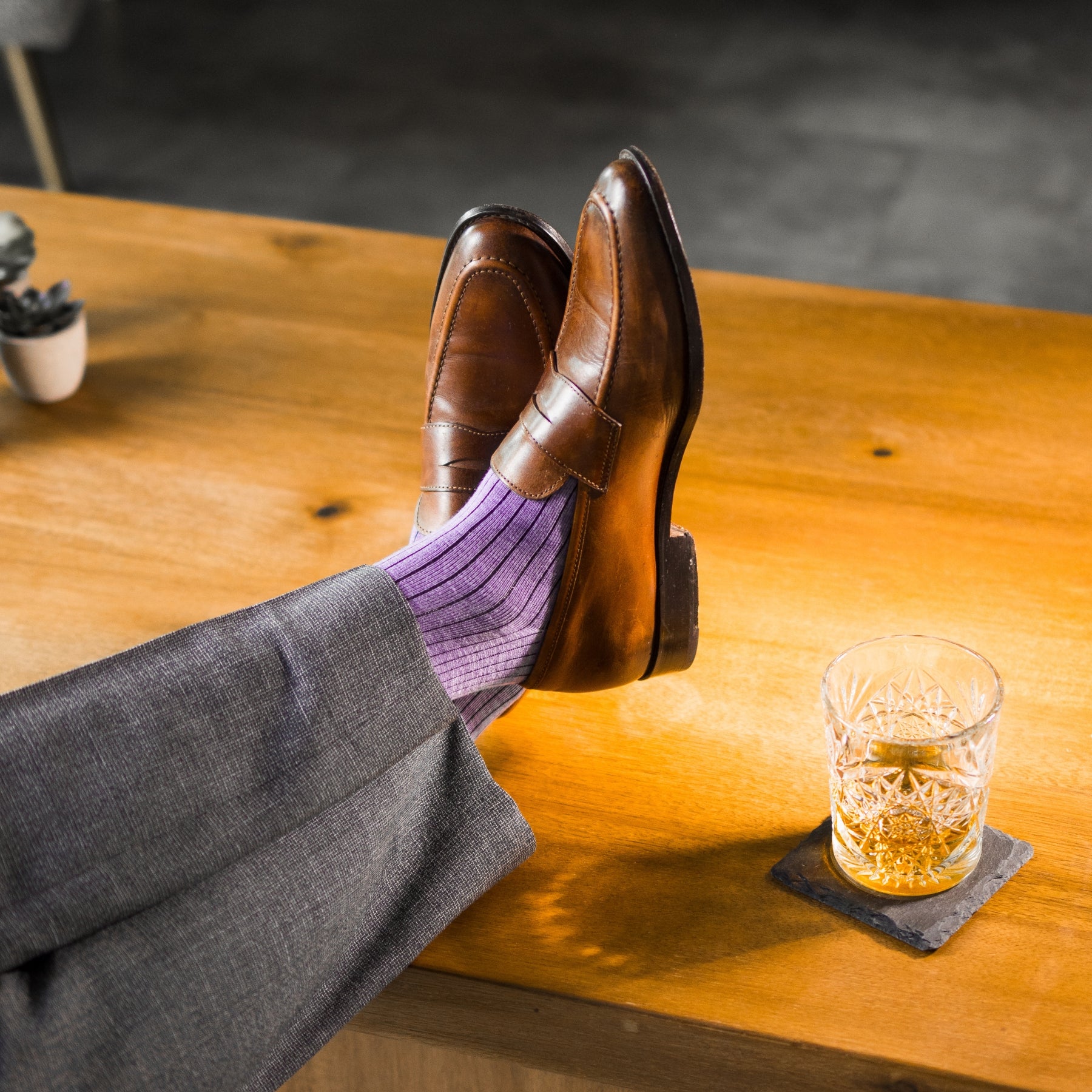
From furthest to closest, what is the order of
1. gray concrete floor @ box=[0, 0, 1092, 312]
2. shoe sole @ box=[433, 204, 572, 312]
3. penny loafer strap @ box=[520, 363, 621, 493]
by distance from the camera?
gray concrete floor @ box=[0, 0, 1092, 312]
shoe sole @ box=[433, 204, 572, 312]
penny loafer strap @ box=[520, 363, 621, 493]

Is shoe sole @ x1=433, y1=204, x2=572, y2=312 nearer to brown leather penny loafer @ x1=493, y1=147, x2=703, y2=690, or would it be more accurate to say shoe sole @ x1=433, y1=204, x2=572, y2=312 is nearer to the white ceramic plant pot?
brown leather penny loafer @ x1=493, y1=147, x2=703, y2=690

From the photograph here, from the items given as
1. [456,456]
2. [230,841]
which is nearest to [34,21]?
[456,456]

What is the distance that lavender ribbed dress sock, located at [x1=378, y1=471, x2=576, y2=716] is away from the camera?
A: 2.17 ft

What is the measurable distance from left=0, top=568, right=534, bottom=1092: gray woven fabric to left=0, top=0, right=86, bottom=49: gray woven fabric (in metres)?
1.60

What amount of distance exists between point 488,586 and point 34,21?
5.12 ft

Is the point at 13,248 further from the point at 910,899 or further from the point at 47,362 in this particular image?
the point at 910,899

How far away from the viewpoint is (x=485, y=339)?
2.84 feet

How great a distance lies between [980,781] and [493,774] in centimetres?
27

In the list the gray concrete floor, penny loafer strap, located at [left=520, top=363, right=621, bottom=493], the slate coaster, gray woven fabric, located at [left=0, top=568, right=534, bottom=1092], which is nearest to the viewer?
gray woven fabric, located at [left=0, top=568, right=534, bottom=1092]

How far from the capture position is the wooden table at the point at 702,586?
59 cm

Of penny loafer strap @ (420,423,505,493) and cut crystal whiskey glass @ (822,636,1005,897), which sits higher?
penny loafer strap @ (420,423,505,493)

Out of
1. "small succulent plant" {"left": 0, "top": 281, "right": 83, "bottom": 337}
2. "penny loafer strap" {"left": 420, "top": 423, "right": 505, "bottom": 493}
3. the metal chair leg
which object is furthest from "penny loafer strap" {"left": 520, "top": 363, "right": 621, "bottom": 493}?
the metal chair leg

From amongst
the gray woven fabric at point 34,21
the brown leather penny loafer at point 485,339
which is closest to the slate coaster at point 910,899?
the brown leather penny loafer at point 485,339

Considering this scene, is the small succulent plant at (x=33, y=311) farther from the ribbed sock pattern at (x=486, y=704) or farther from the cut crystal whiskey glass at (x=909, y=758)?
the cut crystal whiskey glass at (x=909, y=758)
